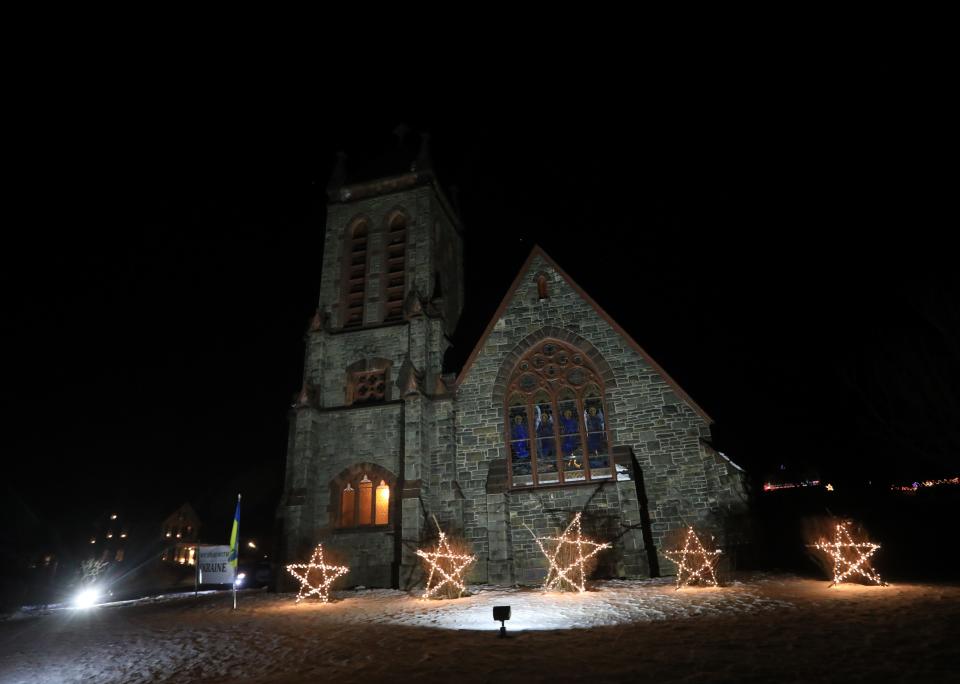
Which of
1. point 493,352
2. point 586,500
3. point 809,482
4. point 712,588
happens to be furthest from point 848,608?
point 809,482

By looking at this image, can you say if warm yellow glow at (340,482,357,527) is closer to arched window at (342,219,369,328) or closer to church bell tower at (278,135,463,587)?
church bell tower at (278,135,463,587)

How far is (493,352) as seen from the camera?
17.3m

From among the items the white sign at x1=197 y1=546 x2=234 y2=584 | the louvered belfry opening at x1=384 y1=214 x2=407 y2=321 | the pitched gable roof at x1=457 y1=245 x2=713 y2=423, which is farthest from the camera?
the louvered belfry opening at x1=384 y1=214 x2=407 y2=321

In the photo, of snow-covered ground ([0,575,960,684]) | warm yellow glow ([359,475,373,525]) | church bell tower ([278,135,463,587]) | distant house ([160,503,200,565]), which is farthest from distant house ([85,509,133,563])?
snow-covered ground ([0,575,960,684])

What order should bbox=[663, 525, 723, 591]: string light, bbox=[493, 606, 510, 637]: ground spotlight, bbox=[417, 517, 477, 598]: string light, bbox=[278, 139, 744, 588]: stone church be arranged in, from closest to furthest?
bbox=[493, 606, 510, 637]: ground spotlight
bbox=[663, 525, 723, 591]: string light
bbox=[417, 517, 477, 598]: string light
bbox=[278, 139, 744, 588]: stone church

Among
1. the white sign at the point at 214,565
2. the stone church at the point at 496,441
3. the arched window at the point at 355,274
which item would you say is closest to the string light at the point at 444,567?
the stone church at the point at 496,441

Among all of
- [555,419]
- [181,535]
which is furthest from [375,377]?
[181,535]

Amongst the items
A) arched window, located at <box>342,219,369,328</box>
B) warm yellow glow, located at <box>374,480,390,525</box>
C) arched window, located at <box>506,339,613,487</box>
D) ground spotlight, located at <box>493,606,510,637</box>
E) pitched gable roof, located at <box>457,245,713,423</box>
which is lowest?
ground spotlight, located at <box>493,606,510,637</box>

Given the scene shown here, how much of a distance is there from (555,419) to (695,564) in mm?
5367

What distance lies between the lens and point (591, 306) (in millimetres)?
17062

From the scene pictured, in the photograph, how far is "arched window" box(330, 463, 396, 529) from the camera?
16.5 meters

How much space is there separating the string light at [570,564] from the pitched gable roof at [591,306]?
4733 mm

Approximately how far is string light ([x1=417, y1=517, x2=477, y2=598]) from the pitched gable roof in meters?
5.54

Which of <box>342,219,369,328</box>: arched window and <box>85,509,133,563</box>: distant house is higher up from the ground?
<box>342,219,369,328</box>: arched window
